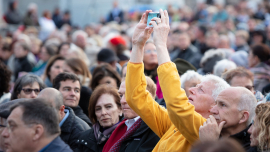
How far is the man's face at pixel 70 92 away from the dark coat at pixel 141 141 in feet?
4.82

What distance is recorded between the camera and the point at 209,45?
9.80 metres

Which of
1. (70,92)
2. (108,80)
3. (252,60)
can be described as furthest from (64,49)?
(252,60)

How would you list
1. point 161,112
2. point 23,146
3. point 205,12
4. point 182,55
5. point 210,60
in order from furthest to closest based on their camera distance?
point 205,12
point 182,55
point 210,60
point 161,112
point 23,146

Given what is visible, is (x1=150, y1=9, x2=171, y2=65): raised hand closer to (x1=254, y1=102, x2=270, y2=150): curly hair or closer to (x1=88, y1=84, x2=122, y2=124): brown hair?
(x1=254, y1=102, x2=270, y2=150): curly hair

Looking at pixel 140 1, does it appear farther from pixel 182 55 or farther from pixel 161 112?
pixel 161 112

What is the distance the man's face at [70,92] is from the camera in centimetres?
495

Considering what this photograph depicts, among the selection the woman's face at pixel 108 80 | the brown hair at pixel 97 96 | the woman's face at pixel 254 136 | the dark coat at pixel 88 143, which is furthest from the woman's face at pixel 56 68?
the woman's face at pixel 254 136

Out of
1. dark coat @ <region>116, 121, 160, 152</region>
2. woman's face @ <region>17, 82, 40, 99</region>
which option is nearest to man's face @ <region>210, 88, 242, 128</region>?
dark coat @ <region>116, 121, 160, 152</region>

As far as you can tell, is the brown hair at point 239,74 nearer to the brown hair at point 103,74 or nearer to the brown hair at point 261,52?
the brown hair at point 261,52

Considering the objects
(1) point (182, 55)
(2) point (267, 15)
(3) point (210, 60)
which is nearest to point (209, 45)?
(1) point (182, 55)

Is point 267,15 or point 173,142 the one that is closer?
point 173,142

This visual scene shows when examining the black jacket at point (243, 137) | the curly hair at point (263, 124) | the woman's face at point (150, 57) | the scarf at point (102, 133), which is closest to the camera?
the curly hair at point (263, 124)

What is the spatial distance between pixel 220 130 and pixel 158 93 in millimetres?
2938

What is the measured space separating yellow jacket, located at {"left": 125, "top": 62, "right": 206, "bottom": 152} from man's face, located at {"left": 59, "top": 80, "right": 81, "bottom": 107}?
1.82 metres
